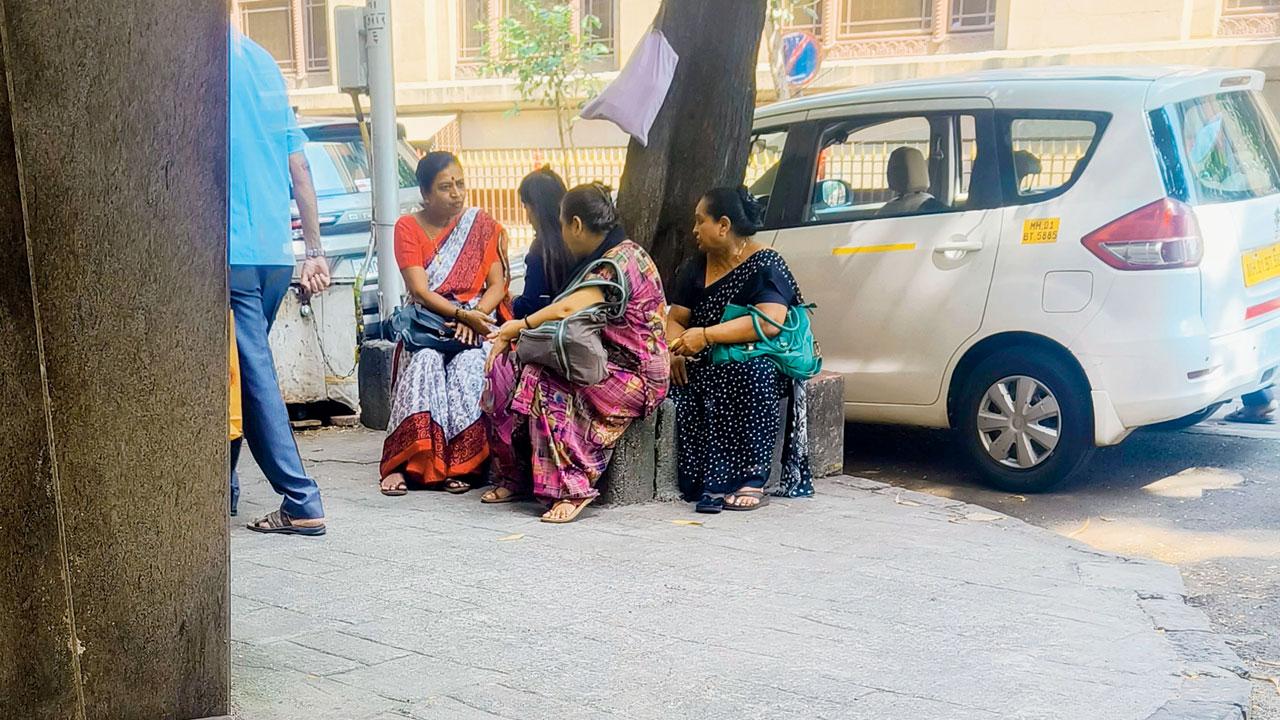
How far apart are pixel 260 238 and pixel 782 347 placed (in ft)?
7.00

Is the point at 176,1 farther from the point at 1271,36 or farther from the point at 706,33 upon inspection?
the point at 1271,36

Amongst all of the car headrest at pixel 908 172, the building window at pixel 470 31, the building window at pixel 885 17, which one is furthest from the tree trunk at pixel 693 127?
the building window at pixel 470 31

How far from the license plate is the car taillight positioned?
1.22 ft

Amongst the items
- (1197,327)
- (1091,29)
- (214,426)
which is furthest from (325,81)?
(214,426)

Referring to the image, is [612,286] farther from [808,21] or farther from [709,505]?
[808,21]

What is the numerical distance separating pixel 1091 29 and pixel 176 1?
18.5 metres

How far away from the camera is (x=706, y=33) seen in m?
6.38

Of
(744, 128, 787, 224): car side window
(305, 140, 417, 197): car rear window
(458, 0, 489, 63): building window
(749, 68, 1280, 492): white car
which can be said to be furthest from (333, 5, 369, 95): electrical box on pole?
(458, 0, 489, 63): building window

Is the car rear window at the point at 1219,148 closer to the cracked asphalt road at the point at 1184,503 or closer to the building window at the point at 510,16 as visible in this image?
the cracked asphalt road at the point at 1184,503

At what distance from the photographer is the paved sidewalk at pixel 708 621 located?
11.0 ft

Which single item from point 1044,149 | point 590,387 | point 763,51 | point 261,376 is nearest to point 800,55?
point 763,51

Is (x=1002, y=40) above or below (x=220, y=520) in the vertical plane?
above

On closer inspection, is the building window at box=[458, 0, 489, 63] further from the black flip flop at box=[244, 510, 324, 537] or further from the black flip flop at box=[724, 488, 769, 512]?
the black flip flop at box=[244, 510, 324, 537]

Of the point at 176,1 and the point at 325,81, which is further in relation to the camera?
the point at 325,81
